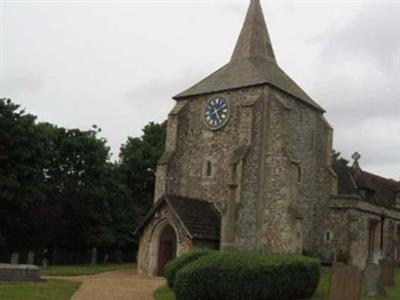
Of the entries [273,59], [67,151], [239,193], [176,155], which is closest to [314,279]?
[239,193]

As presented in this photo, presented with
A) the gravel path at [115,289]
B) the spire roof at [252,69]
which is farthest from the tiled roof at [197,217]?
the spire roof at [252,69]

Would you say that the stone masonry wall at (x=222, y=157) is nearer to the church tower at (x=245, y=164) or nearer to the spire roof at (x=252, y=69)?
the church tower at (x=245, y=164)

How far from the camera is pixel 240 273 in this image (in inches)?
789

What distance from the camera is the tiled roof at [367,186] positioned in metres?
43.2

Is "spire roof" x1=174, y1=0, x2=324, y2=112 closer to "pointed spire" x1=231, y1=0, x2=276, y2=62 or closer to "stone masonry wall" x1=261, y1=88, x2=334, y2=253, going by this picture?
"pointed spire" x1=231, y1=0, x2=276, y2=62

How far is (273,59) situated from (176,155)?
10.6m

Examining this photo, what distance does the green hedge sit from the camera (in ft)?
65.6

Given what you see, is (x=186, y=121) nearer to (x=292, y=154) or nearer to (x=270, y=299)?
(x=292, y=154)

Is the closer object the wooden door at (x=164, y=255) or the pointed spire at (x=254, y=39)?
the wooden door at (x=164, y=255)

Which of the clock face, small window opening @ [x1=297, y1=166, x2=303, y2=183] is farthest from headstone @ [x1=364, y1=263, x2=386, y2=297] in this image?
the clock face

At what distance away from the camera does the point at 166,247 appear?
115 ft

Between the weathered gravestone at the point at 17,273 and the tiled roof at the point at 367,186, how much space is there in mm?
24336

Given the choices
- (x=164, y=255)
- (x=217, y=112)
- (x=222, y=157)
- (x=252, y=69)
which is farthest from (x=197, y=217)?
(x=252, y=69)

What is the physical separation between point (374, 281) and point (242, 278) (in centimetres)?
477
